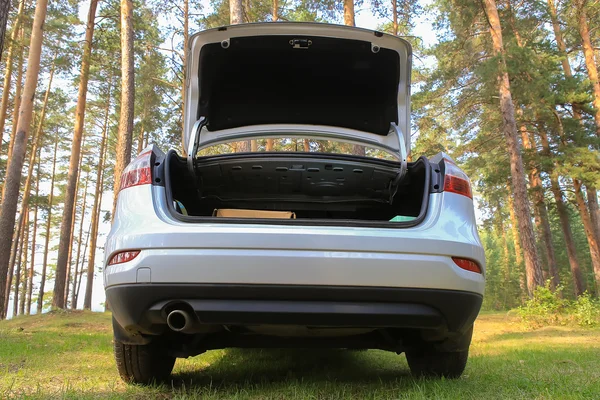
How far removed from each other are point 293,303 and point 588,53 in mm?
16639

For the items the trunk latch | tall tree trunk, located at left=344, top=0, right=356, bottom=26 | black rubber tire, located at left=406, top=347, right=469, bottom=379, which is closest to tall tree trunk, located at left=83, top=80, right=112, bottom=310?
tall tree trunk, located at left=344, top=0, right=356, bottom=26

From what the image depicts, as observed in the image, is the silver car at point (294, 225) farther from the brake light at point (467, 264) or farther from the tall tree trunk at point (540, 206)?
the tall tree trunk at point (540, 206)

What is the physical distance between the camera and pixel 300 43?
2.46 meters

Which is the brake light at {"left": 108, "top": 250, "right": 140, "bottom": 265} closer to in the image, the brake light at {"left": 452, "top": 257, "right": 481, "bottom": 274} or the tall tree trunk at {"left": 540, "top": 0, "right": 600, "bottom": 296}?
the brake light at {"left": 452, "top": 257, "right": 481, "bottom": 274}

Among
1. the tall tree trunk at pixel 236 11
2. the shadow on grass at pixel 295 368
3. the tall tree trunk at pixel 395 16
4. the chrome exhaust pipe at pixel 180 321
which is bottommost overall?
the shadow on grass at pixel 295 368

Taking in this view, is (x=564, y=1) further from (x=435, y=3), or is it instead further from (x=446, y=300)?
(x=446, y=300)

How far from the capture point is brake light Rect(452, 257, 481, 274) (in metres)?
1.76

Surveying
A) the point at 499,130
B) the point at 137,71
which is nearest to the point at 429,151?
the point at 499,130

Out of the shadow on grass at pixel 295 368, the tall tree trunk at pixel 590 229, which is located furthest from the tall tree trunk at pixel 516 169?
the shadow on grass at pixel 295 368

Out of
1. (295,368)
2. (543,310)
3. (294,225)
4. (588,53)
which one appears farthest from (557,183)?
(294,225)

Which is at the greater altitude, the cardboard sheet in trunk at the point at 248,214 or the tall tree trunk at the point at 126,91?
the tall tree trunk at the point at 126,91

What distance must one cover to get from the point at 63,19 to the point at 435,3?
514 inches

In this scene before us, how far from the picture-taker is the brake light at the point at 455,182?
197cm

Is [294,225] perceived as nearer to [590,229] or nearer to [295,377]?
[295,377]
